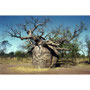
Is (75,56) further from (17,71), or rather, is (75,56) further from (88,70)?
(17,71)

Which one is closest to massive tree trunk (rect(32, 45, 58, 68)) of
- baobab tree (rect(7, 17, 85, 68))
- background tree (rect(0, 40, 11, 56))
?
baobab tree (rect(7, 17, 85, 68))

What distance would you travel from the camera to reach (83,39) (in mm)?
6418

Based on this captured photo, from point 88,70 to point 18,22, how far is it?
3.66 metres

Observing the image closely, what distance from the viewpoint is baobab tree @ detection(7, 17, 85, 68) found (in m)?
6.24

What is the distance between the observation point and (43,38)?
6500mm

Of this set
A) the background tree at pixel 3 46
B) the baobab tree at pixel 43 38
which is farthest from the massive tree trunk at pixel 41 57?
the background tree at pixel 3 46

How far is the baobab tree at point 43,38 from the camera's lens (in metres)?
6.24

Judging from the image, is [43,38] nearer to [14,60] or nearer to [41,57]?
[41,57]

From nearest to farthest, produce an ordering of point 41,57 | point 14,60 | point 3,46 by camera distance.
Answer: point 3,46 → point 41,57 → point 14,60

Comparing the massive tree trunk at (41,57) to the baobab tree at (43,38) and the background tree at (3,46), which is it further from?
the background tree at (3,46)

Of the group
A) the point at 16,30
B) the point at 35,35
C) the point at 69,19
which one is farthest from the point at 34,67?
the point at 69,19

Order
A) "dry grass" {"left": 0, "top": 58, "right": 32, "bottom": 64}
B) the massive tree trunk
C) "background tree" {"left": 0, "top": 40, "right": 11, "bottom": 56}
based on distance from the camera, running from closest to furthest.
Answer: "background tree" {"left": 0, "top": 40, "right": 11, "bottom": 56}, "dry grass" {"left": 0, "top": 58, "right": 32, "bottom": 64}, the massive tree trunk

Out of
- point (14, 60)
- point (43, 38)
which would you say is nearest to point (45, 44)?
point (43, 38)

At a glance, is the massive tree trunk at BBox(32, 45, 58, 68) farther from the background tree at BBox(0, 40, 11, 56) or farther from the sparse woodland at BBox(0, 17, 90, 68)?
the background tree at BBox(0, 40, 11, 56)
